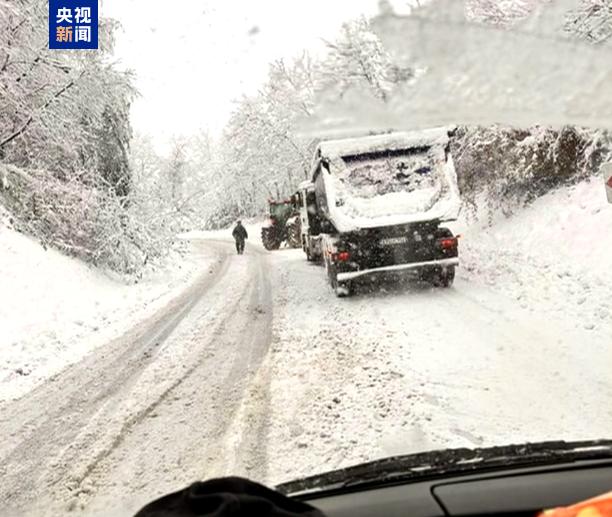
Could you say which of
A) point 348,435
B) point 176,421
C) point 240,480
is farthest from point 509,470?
point 176,421

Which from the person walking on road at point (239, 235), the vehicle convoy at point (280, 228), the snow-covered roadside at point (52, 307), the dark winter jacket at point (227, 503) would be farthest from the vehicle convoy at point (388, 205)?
the vehicle convoy at point (280, 228)

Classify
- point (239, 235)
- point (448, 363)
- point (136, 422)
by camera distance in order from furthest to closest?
point (239, 235) < point (448, 363) < point (136, 422)

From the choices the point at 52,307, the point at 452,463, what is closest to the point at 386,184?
the point at 52,307

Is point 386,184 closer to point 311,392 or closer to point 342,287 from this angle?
point 342,287

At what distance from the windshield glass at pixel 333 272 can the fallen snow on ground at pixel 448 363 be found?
0.11 ft

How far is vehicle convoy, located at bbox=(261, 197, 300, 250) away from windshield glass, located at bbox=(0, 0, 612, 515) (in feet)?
31.7

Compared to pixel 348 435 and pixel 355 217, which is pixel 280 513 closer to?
pixel 348 435

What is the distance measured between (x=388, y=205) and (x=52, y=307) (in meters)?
7.40

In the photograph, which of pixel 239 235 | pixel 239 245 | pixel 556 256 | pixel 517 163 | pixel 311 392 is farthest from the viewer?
pixel 239 245

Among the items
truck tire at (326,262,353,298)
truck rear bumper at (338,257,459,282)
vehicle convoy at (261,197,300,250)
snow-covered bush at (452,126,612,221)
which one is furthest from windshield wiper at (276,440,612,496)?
vehicle convoy at (261,197,300,250)

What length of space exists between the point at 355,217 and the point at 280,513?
942 centimetres

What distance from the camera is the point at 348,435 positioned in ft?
14.8

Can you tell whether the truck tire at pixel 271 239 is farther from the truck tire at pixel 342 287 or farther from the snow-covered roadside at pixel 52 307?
the truck tire at pixel 342 287

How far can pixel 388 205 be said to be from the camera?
1052 centimetres
